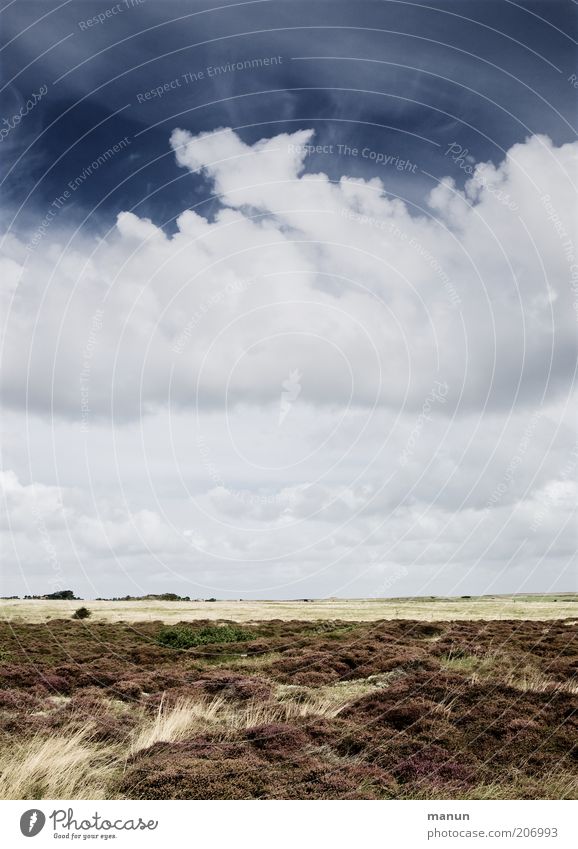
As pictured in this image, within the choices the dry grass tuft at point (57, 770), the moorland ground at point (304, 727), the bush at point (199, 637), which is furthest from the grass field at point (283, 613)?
the dry grass tuft at point (57, 770)

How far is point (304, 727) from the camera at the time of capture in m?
12.4

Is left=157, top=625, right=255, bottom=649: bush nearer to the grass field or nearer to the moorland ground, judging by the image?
the moorland ground

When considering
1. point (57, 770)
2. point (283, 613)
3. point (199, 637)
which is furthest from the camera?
point (283, 613)

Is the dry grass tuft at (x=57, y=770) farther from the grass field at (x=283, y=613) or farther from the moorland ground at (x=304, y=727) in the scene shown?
the grass field at (x=283, y=613)

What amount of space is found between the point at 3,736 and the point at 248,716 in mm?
5071

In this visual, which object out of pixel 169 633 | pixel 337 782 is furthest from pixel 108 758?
pixel 169 633

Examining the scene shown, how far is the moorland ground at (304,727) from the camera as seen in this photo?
386 inches

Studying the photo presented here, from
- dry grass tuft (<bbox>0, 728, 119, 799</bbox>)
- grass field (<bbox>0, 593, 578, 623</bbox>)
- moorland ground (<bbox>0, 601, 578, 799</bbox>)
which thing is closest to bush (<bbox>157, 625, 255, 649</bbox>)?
moorland ground (<bbox>0, 601, 578, 799</bbox>)

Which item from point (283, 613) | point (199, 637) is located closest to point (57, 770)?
point (199, 637)

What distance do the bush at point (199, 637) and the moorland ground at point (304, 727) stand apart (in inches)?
284

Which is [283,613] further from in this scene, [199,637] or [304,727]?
[304,727]

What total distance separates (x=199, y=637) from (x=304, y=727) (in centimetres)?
2116

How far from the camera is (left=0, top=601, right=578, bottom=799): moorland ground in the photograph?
32.1 ft

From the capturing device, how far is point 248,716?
13.7 meters
